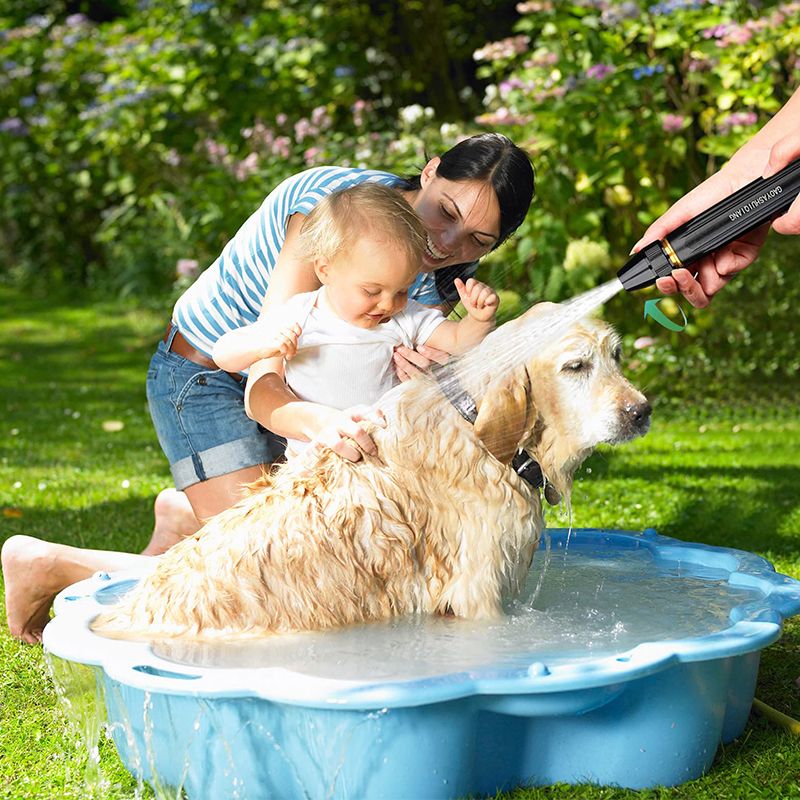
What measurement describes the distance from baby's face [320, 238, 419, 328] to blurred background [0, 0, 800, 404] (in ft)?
1.19

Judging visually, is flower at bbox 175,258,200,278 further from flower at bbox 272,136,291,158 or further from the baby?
the baby

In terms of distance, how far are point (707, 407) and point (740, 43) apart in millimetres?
2521

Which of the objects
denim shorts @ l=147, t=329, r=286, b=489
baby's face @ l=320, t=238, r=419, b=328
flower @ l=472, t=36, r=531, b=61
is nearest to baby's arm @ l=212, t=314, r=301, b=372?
baby's face @ l=320, t=238, r=419, b=328

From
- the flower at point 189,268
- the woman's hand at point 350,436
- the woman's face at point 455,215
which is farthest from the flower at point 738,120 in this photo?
the woman's hand at point 350,436

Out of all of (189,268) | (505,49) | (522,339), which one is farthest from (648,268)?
(189,268)

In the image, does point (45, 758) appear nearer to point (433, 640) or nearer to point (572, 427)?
point (433, 640)

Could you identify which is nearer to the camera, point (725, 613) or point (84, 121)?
point (725, 613)

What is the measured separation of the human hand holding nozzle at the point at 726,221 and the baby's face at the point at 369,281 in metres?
0.64

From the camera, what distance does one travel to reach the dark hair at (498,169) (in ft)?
12.8

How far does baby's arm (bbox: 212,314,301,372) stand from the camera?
3.59 meters

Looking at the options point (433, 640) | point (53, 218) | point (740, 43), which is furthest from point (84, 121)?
point (433, 640)

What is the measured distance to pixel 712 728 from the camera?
320 centimetres

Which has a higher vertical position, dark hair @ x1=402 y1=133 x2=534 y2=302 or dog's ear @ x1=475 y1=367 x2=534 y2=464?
dark hair @ x1=402 y1=133 x2=534 y2=302

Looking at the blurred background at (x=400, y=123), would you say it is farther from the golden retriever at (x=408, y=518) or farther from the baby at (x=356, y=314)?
the golden retriever at (x=408, y=518)
